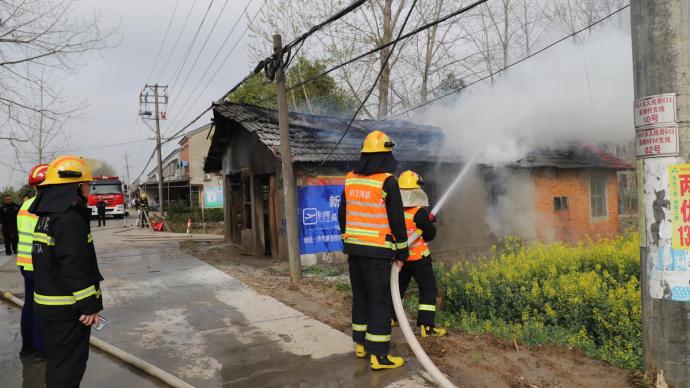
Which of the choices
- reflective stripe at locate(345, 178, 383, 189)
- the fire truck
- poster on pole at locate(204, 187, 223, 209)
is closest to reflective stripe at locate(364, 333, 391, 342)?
reflective stripe at locate(345, 178, 383, 189)

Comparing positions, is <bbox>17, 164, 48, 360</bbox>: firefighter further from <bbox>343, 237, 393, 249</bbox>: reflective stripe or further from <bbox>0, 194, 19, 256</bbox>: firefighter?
<bbox>0, 194, 19, 256</bbox>: firefighter

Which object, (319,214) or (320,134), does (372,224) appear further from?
(320,134)

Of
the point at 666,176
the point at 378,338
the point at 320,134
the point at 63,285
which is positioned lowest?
the point at 378,338

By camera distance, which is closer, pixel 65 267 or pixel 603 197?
pixel 65 267

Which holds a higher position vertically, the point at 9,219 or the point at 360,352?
the point at 9,219

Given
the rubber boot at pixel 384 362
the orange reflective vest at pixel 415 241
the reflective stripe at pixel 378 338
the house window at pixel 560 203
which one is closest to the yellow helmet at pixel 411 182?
the orange reflective vest at pixel 415 241

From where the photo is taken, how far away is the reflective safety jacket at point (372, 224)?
424 cm

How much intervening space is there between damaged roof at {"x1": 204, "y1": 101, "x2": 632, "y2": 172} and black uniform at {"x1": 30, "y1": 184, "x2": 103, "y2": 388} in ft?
22.1

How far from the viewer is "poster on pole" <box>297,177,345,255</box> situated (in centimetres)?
1066

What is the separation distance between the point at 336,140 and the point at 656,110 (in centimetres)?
888

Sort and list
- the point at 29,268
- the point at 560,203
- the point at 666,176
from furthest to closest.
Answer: the point at 560,203 → the point at 29,268 → the point at 666,176

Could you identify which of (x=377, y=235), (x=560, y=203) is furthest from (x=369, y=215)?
(x=560, y=203)

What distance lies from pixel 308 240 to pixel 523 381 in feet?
23.9

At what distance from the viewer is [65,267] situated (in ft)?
10.2
